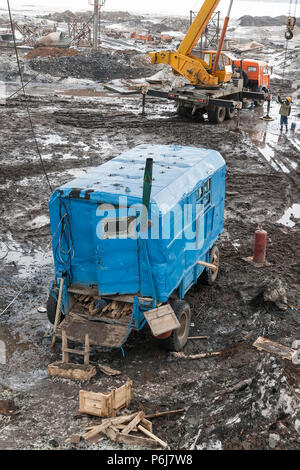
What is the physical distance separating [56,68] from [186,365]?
33.1m

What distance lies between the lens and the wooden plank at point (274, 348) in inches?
303

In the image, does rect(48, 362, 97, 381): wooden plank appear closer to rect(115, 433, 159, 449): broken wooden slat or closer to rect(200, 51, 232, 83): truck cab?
rect(115, 433, 159, 449): broken wooden slat

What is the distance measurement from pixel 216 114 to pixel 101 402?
2008 centimetres

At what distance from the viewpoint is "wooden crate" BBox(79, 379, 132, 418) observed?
20.7 ft

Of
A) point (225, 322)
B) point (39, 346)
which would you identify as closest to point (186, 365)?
point (225, 322)

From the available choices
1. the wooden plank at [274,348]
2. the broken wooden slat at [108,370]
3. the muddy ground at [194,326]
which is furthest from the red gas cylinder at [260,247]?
the broken wooden slat at [108,370]

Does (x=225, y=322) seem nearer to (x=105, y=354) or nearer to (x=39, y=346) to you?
(x=105, y=354)

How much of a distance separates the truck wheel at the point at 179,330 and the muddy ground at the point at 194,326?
0.56 feet

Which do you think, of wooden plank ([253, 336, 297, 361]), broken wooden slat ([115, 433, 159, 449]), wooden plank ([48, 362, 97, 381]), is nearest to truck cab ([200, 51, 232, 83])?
wooden plank ([253, 336, 297, 361])

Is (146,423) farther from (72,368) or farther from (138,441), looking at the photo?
(72,368)

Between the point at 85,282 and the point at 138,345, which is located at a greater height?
the point at 85,282

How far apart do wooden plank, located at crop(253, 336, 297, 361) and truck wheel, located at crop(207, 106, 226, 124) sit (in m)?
17.8

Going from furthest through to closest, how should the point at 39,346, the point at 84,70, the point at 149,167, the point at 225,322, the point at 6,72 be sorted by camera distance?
the point at 84,70 < the point at 6,72 < the point at 225,322 < the point at 39,346 < the point at 149,167

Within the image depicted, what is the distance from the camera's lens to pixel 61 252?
26.7 feet
